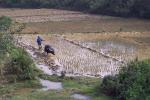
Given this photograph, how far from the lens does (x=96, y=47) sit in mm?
25500

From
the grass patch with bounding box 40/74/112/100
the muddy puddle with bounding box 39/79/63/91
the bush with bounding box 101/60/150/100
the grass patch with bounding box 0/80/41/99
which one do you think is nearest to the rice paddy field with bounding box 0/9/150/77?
the grass patch with bounding box 40/74/112/100

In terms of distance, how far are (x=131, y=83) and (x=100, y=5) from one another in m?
26.7

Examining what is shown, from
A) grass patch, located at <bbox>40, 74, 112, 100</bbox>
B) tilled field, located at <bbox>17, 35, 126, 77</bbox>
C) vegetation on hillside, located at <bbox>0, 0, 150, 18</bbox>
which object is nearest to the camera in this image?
grass patch, located at <bbox>40, 74, 112, 100</bbox>

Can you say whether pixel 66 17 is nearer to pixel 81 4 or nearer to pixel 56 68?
pixel 81 4

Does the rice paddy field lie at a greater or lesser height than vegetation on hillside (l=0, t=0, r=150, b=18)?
lesser

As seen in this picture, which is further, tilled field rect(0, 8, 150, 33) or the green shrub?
tilled field rect(0, 8, 150, 33)

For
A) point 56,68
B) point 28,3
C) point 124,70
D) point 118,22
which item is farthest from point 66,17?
point 124,70

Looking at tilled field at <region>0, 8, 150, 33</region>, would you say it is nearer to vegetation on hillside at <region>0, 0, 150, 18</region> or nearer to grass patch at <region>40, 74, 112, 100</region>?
vegetation on hillside at <region>0, 0, 150, 18</region>

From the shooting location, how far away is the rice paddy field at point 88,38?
21.0m

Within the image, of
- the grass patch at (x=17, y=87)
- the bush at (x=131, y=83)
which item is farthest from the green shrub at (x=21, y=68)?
the bush at (x=131, y=83)

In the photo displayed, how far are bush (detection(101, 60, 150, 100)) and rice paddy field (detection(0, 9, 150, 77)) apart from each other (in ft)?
12.7

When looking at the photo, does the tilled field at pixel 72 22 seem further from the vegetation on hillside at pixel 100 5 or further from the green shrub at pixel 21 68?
the green shrub at pixel 21 68

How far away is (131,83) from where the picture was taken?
13.7m

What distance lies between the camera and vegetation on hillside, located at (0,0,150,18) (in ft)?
123
